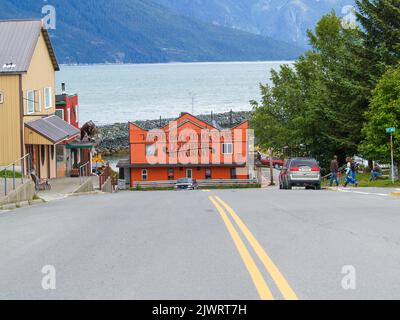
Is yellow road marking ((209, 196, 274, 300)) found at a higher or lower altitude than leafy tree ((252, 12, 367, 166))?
lower

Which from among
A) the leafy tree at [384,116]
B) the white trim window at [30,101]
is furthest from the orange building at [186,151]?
the leafy tree at [384,116]

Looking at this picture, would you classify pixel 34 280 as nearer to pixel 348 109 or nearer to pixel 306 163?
pixel 306 163

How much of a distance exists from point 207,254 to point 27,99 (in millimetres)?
28515

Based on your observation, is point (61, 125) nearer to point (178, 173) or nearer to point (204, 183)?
point (204, 183)

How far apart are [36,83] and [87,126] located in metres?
18.3

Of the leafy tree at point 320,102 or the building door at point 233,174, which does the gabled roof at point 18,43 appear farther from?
the building door at point 233,174

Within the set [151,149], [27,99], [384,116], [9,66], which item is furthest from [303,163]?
[151,149]

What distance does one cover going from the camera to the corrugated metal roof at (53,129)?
3616 centimetres

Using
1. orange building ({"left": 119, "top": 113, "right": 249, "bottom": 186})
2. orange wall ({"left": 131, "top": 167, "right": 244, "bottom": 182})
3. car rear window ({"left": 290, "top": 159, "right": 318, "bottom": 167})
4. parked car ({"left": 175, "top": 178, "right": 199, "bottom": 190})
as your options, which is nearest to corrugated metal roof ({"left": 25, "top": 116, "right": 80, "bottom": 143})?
car rear window ({"left": 290, "top": 159, "right": 318, "bottom": 167})

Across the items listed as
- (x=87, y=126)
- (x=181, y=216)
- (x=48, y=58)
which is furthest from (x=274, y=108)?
(x=181, y=216)

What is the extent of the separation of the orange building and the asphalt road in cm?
5103

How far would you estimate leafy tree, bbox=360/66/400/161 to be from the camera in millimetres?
36125

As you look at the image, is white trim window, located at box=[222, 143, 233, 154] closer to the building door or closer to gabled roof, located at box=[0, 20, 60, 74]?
the building door

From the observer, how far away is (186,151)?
67.9 metres
